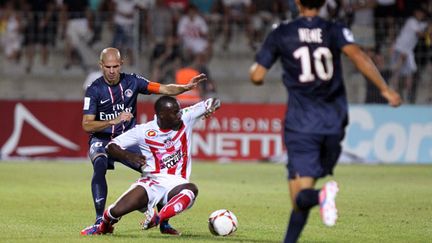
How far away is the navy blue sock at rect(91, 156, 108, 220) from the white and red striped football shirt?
0.50 metres

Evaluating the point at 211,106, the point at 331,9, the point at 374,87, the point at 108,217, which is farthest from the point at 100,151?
the point at 374,87

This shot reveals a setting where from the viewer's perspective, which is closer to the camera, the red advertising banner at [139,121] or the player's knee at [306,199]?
the player's knee at [306,199]

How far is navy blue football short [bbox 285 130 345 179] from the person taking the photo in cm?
844

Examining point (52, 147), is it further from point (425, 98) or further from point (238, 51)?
point (425, 98)

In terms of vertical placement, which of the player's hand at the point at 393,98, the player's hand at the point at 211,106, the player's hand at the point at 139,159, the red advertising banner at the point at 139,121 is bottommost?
the red advertising banner at the point at 139,121

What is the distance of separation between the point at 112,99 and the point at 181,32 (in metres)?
14.1

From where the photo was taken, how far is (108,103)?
1177 centimetres

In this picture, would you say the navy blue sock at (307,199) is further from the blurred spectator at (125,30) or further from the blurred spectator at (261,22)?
the blurred spectator at (261,22)

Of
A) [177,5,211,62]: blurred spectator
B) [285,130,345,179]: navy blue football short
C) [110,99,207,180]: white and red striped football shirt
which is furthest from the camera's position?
[177,5,211,62]: blurred spectator

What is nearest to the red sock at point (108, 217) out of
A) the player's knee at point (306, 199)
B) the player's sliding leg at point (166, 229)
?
the player's sliding leg at point (166, 229)

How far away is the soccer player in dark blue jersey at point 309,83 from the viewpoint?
845 centimetres

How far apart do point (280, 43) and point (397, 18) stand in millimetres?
17117

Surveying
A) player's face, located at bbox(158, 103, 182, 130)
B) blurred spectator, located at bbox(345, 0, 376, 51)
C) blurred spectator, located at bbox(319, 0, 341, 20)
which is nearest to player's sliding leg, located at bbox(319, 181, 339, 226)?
player's face, located at bbox(158, 103, 182, 130)

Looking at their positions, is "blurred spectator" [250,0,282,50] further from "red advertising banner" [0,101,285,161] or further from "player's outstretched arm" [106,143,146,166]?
"player's outstretched arm" [106,143,146,166]
